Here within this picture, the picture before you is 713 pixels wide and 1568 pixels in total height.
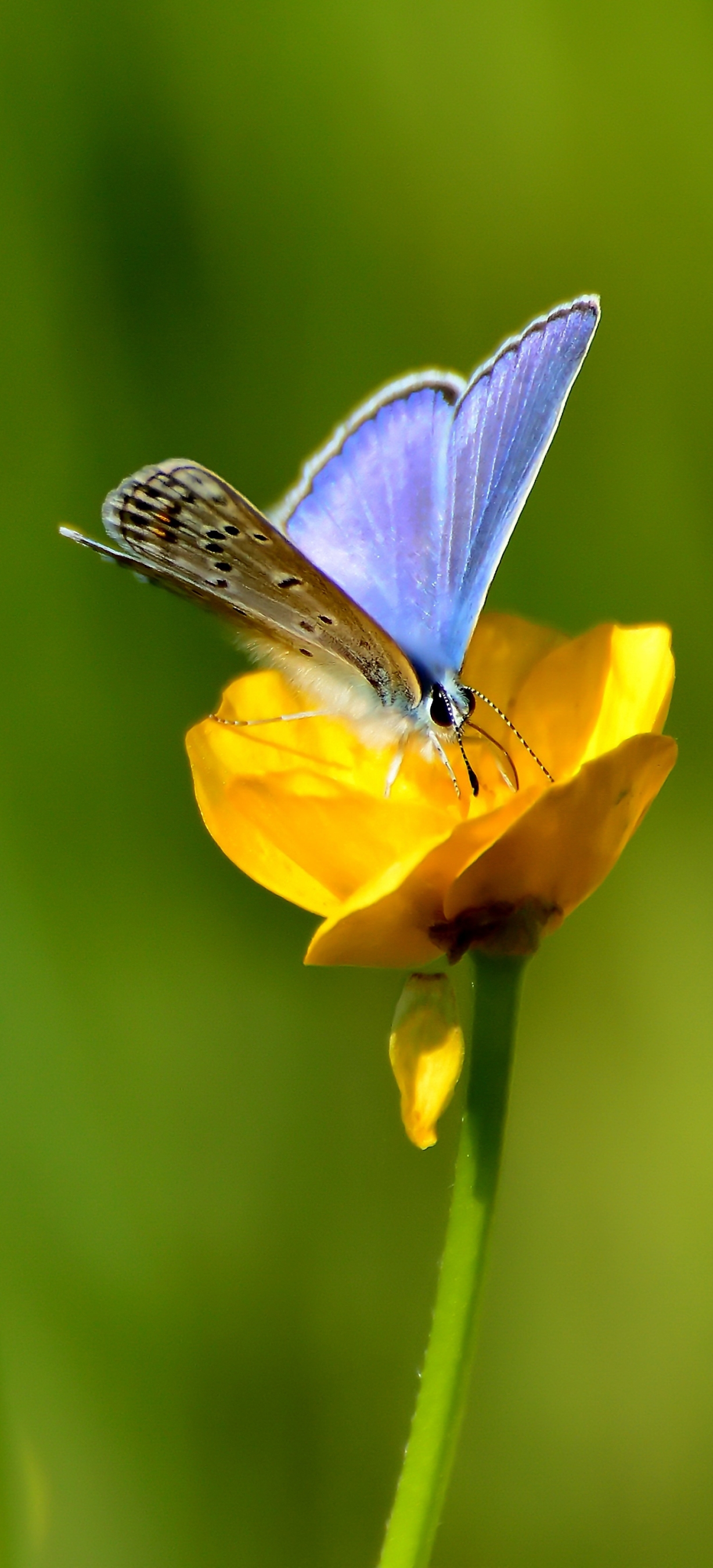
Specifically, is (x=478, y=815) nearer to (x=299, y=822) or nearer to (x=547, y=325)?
(x=299, y=822)

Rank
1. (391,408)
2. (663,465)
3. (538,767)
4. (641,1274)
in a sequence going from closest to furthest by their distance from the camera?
(538,767) → (391,408) → (641,1274) → (663,465)

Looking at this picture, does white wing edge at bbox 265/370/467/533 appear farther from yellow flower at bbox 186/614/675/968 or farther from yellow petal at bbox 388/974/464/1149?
yellow petal at bbox 388/974/464/1149

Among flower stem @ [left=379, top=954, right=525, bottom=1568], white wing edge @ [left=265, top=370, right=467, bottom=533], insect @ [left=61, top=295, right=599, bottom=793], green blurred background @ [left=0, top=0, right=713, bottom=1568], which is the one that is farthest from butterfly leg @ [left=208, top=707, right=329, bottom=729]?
green blurred background @ [left=0, top=0, right=713, bottom=1568]

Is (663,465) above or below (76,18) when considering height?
below

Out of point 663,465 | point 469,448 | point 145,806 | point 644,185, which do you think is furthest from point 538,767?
point 644,185

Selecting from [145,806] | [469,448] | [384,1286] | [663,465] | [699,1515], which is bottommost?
[699,1515]

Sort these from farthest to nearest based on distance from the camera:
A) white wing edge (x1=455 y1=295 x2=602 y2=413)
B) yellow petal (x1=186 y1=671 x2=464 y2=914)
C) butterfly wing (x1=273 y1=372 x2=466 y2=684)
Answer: butterfly wing (x1=273 y1=372 x2=466 y2=684) < white wing edge (x1=455 y1=295 x2=602 y2=413) < yellow petal (x1=186 y1=671 x2=464 y2=914)

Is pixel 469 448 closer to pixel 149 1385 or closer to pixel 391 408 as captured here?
pixel 391 408

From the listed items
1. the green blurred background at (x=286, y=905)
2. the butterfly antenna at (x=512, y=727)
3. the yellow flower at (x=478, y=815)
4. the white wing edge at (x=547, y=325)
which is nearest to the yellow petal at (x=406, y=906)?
the yellow flower at (x=478, y=815)
